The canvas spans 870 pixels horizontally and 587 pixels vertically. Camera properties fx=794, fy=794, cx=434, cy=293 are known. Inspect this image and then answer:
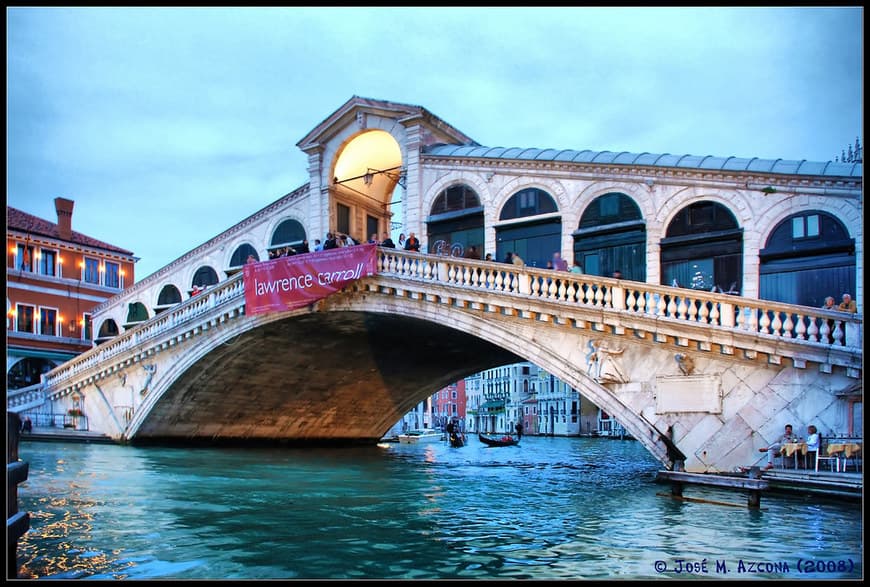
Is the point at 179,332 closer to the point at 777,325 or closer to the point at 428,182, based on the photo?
the point at 428,182

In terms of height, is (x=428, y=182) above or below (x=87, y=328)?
above

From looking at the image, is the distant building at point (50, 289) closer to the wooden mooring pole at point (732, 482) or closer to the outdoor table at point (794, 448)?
the wooden mooring pole at point (732, 482)

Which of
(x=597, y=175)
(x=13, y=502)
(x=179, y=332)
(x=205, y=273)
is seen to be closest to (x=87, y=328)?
(x=205, y=273)

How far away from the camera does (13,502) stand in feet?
18.4

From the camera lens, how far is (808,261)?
16125 mm

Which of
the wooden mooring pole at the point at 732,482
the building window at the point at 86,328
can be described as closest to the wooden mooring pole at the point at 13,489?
the wooden mooring pole at the point at 732,482

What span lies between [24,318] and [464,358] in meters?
19.3

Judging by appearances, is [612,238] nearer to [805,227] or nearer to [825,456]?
[805,227]

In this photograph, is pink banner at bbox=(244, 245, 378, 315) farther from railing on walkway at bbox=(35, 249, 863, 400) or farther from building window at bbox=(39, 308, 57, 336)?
building window at bbox=(39, 308, 57, 336)

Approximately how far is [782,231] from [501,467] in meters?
10.5

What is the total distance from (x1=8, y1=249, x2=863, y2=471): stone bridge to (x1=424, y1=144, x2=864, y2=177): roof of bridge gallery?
3039mm

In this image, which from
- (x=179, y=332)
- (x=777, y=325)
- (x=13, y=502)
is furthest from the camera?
(x=179, y=332)

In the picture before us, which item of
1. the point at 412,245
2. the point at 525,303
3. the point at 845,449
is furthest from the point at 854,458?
the point at 412,245

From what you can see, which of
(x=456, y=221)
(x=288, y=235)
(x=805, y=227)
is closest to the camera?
(x=805, y=227)
